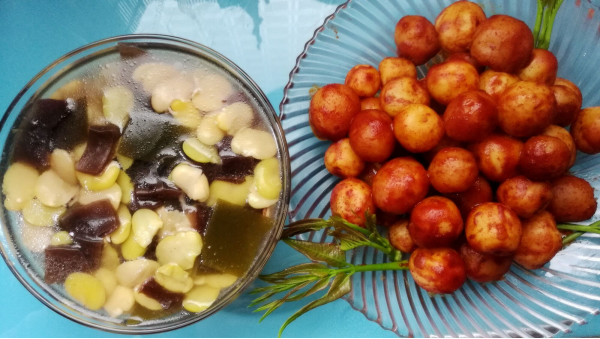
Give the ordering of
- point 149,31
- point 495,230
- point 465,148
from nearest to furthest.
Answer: point 495,230, point 465,148, point 149,31

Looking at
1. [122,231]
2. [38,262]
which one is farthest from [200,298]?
[38,262]

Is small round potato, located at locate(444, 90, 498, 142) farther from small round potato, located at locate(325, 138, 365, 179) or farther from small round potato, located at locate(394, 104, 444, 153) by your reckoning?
small round potato, located at locate(325, 138, 365, 179)

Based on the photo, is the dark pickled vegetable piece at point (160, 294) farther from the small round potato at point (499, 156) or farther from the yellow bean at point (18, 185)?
the small round potato at point (499, 156)

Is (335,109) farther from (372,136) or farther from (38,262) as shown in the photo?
(38,262)

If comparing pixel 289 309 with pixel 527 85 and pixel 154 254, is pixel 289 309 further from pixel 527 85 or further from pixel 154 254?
pixel 527 85

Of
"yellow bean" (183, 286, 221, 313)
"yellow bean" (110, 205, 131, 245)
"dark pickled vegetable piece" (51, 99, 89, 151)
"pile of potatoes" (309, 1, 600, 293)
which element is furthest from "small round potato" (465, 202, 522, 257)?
"dark pickled vegetable piece" (51, 99, 89, 151)

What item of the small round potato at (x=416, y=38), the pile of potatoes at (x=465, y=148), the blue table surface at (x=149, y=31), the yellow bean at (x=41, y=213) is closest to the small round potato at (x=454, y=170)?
the pile of potatoes at (x=465, y=148)
